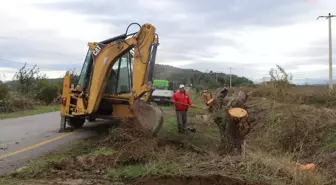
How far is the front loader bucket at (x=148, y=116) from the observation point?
10367 mm

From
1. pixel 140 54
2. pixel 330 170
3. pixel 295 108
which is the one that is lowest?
pixel 330 170

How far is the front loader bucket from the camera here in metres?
10.4

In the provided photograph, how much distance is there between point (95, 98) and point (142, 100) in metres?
1.39

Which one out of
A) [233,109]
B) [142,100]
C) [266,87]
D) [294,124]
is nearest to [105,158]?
[233,109]

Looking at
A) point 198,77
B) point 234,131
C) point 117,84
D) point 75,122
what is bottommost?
point 75,122

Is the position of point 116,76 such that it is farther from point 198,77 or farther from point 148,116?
point 198,77

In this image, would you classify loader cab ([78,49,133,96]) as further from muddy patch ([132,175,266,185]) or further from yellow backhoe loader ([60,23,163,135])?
muddy patch ([132,175,266,185])

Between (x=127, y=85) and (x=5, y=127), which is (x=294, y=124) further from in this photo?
(x=5, y=127)

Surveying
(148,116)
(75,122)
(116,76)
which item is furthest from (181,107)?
(75,122)

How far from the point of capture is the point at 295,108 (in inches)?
479

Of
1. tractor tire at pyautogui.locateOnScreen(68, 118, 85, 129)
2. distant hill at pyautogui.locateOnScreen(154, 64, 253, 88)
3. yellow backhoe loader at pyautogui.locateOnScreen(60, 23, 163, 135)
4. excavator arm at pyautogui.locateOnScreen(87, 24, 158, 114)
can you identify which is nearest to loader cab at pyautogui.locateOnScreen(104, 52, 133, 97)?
yellow backhoe loader at pyautogui.locateOnScreen(60, 23, 163, 135)

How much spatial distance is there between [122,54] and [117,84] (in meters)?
1.80

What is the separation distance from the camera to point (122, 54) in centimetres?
1151

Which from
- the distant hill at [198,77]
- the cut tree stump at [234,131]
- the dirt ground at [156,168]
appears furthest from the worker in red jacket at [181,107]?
the distant hill at [198,77]
